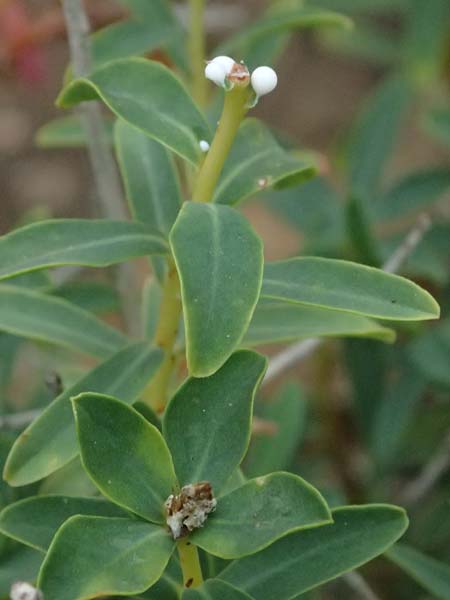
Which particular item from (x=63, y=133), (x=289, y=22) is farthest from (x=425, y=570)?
(x=63, y=133)

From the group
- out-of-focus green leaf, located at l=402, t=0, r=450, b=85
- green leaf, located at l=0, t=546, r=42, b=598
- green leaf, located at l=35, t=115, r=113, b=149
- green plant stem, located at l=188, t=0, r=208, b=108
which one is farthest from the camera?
out-of-focus green leaf, located at l=402, t=0, r=450, b=85

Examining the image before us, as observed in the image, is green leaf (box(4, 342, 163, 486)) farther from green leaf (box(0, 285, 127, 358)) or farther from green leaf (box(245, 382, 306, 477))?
green leaf (box(245, 382, 306, 477))

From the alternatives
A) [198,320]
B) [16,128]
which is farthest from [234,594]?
[16,128]

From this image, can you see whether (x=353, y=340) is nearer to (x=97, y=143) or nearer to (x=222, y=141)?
(x=97, y=143)

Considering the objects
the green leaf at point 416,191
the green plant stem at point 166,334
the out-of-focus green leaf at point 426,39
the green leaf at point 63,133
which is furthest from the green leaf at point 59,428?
the out-of-focus green leaf at point 426,39

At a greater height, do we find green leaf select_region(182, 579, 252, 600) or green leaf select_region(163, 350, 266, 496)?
green leaf select_region(163, 350, 266, 496)

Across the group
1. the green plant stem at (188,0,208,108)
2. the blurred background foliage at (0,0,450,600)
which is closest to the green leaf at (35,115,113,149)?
the blurred background foliage at (0,0,450,600)

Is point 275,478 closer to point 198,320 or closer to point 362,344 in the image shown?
point 198,320

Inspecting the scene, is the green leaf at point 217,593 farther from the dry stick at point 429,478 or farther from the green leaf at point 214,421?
the dry stick at point 429,478
